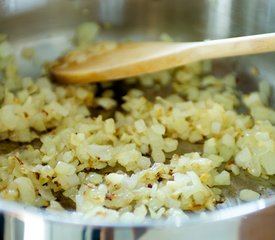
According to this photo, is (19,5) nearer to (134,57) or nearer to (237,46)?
(134,57)

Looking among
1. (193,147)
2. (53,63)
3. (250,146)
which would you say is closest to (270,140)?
(250,146)

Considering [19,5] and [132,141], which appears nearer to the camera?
[132,141]

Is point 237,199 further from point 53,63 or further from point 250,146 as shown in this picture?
point 53,63

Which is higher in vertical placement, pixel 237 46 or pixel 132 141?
pixel 237 46

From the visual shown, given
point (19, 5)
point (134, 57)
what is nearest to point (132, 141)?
point (134, 57)

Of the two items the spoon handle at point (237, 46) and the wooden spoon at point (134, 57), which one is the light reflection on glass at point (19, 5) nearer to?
the wooden spoon at point (134, 57)

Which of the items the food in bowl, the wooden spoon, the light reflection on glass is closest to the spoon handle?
the wooden spoon

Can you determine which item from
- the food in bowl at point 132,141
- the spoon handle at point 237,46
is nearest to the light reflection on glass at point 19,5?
the food in bowl at point 132,141
